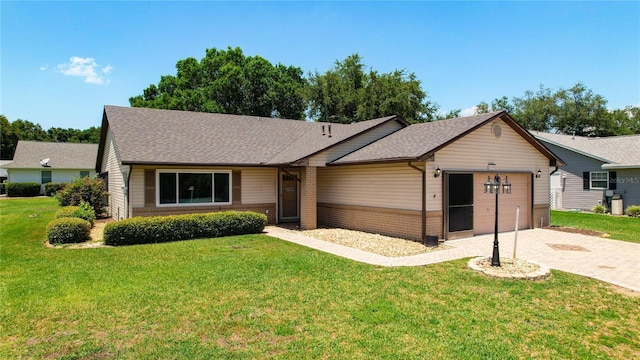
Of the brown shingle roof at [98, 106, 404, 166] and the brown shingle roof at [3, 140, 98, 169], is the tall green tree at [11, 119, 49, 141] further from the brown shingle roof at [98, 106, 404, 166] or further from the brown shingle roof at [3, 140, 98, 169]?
the brown shingle roof at [98, 106, 404, 166]

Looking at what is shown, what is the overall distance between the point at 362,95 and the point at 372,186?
77.5 ft

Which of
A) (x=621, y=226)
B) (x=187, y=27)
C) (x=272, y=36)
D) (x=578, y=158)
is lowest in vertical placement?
(x=621, y=226)

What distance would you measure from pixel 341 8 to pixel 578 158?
1867cm

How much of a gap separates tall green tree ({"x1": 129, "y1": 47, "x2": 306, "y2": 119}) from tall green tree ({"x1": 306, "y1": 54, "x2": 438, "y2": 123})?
8.29 ft

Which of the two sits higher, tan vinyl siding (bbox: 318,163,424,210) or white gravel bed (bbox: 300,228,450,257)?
tan vinyl siding (bbox: 318,163,424,210)

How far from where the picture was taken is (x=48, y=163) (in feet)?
119

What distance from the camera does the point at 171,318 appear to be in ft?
17.6

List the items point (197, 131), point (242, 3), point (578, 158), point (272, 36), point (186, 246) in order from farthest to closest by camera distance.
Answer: point (578, 158)
point (272, 36)
point (197, 131)
point (242, 3)
point (186, 246)

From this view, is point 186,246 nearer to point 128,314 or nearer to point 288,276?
A: point 288,276

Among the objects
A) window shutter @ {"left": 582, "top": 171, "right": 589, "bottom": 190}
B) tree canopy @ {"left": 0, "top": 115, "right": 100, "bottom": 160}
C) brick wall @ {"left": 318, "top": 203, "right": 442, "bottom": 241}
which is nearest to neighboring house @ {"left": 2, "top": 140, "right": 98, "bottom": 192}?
tree canopy @ {"left": 0, "top": 115, "right": 100, "bottom": 160}

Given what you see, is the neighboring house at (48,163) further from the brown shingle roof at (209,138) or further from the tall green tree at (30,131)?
the tall green tree at (30,131)

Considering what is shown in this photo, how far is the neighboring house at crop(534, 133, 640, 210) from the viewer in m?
20.8

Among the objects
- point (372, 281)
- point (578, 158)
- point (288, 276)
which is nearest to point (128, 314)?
point (288, 276)

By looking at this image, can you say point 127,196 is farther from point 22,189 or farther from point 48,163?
point 48,163
